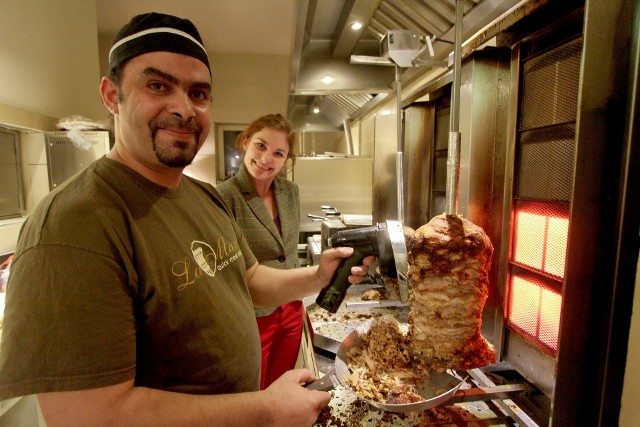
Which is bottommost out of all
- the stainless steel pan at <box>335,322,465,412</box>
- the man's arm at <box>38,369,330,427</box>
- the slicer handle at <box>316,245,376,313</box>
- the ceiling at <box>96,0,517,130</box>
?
the stainless steel pan at <box>335,322,465,412</box>

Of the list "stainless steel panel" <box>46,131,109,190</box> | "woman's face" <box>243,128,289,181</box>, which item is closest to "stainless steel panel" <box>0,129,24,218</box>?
"stainless steel panel" <box>46,131,109,190</box>

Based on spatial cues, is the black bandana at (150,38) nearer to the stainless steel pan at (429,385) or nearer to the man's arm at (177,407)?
the man's arm at (177,407)

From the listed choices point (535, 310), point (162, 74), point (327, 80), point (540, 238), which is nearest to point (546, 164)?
point (540, 238)

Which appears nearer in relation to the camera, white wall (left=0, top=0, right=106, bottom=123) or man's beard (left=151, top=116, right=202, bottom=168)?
man's beard (left=151, top=116, right=202, bottom=168)

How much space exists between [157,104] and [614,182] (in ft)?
3.09

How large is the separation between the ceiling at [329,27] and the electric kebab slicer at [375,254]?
0.67 m

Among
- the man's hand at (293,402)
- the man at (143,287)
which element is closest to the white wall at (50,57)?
the man at (143,287)

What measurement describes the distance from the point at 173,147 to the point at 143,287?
0.33m

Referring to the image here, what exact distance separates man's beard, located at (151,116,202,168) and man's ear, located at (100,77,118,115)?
121mm

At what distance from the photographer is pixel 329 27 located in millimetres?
1708

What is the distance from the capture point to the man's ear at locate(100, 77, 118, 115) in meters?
0.75

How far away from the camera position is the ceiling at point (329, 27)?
1341 mm

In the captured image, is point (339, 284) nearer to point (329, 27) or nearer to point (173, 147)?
point (173, 147)

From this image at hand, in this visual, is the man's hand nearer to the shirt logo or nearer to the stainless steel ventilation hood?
the shirt logo
